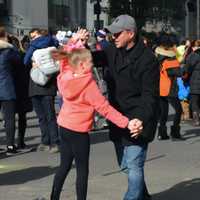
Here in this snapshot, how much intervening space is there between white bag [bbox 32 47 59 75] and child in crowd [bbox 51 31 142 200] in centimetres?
336

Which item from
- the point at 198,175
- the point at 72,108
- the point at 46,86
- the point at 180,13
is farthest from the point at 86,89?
the point at 180,13

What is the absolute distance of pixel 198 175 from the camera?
8.95 metres

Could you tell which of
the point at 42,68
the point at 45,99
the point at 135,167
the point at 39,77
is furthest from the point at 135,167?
the point at 45,99

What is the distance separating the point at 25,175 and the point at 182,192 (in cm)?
202

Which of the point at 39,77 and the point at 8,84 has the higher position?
the point at 39,77

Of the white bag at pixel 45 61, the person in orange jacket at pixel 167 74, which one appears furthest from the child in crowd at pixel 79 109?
the person in orange jacket at pixel 167 74

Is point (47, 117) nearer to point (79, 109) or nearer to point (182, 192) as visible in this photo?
point (182, 192)

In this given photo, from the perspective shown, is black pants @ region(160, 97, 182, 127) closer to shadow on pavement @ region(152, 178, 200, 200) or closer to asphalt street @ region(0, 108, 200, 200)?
asphalt street @ region(0, 108, 200, 200)

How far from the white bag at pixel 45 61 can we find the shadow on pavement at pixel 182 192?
8.31 feet

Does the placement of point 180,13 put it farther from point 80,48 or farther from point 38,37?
point 80,48

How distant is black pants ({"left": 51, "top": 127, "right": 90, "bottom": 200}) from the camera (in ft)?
21.3

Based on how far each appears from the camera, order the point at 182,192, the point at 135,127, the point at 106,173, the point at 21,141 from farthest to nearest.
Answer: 1. the point at 21,141
2. the point at 106,173
3. the point at 182,192
4. the point at 135,127

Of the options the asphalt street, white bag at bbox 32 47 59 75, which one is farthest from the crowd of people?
white bag at bbox 32 47 59 75

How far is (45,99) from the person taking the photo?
1067cm
